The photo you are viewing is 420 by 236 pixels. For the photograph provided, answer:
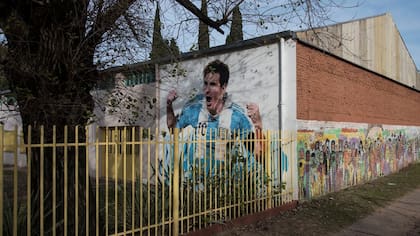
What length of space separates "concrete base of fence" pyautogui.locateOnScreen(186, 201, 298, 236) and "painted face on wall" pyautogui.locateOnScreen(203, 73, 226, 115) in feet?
11.7

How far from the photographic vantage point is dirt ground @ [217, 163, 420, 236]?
7157 millimetres

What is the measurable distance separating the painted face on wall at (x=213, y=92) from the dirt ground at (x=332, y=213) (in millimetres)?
3671

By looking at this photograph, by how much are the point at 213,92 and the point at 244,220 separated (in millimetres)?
4832

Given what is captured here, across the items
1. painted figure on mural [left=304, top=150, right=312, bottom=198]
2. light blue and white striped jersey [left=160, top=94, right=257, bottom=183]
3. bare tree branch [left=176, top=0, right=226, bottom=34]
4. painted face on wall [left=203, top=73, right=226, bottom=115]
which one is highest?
bare tree branch [left=176, top=0, right=226, bottom=34]

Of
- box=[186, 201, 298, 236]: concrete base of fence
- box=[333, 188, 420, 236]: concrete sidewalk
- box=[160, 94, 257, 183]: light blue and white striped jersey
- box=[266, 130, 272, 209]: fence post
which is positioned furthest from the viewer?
box=[266, 130, 272, 209]: fence post

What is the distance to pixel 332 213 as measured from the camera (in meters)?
8.57

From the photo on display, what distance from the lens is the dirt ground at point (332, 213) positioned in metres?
7.16

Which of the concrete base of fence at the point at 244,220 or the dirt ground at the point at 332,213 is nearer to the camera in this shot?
the concrete base of fence at the point at 244,220

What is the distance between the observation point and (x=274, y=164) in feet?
29.2

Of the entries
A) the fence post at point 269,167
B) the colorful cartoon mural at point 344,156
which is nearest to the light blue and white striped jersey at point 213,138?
the fence post at point 269,167

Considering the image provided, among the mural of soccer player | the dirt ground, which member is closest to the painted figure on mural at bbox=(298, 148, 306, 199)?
the dirt ground

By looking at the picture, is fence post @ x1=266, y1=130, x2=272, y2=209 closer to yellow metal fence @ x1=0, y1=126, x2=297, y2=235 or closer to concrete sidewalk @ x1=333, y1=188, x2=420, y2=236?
yellow metal fence @ x1=0, y1=126, x2=297, y2=235

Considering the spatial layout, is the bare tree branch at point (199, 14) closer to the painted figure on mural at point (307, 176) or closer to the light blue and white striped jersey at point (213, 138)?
the light blue and white striped jersey at point (213, 138)

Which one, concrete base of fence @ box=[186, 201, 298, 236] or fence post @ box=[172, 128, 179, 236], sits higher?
fence post @ box=[172, 128, 179, 236]
